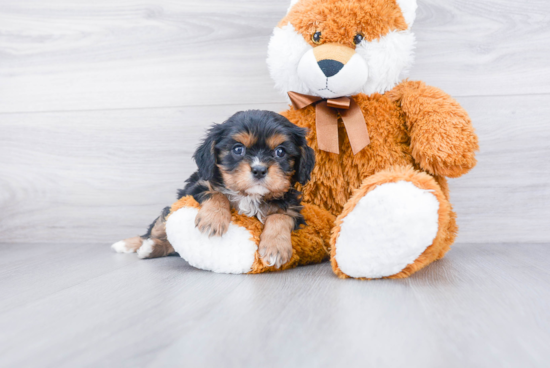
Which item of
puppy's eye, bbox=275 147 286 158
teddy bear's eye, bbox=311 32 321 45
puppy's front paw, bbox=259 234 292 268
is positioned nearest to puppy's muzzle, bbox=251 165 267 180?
puppy's eye, bbox=275 147 286 158

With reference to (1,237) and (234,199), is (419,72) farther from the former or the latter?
(1,237)

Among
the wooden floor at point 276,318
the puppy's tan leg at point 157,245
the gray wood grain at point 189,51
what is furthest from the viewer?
the gray wood grain at point 189,51

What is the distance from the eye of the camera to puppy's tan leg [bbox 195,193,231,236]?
4.59 feet

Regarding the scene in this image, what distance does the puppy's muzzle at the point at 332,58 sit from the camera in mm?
1478

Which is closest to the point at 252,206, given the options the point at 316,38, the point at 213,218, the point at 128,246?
the point at 213,218

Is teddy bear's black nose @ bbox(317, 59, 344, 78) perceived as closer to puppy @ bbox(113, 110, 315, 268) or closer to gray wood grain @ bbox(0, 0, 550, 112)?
puppy @ bbox(113, 110, 315, 268)

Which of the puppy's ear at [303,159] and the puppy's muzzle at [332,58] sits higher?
the puppy's muzzle at [332,58]

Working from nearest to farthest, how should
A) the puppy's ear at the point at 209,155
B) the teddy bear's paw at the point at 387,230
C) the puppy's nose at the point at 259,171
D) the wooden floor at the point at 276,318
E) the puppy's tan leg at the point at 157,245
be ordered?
the wooden floor at the point at 276,318, the teddy bear's paw at the point at 387,230, the puppy's nose at the point at 259,171, the puppy's ear at the point at 209,155, the puppy's tan leg at the point at 157,245

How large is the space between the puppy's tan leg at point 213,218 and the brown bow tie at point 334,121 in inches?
17.4

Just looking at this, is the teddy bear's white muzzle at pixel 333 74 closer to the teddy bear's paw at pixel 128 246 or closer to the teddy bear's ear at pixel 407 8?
the teddy bear's ear at pixel 407 8

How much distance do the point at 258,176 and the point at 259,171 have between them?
2 cm

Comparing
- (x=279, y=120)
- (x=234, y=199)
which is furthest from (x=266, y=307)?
(x=279, y=120)

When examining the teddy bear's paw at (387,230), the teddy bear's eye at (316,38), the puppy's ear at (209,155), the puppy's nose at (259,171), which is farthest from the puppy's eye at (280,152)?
the teddy bear's eye at (316,38)

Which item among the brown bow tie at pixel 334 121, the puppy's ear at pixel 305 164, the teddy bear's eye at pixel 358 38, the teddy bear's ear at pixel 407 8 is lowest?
the puppy's ear at pixel 305 164
